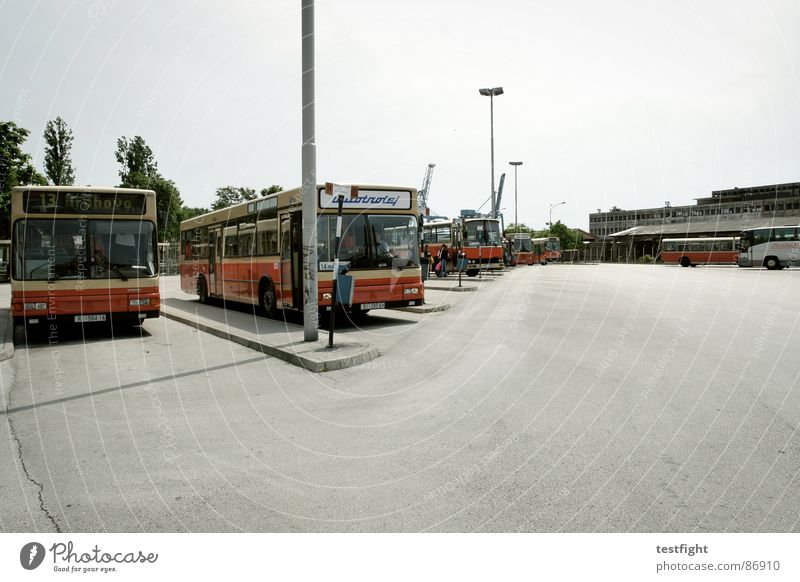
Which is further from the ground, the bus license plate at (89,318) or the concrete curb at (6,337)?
the bus license plate at (89,318)

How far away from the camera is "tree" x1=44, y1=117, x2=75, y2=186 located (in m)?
39.6

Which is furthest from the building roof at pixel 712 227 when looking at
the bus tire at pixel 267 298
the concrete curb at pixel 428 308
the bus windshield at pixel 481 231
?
the bus tire at pixel 267 298

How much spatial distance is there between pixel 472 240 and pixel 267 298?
→ 24.7m

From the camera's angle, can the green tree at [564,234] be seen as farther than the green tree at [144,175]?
Yes

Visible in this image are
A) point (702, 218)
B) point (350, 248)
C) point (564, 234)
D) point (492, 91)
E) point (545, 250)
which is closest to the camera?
point (350, 248)

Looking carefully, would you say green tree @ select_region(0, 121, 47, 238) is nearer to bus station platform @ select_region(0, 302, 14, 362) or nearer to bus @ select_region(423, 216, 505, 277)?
bus station platform @ select_region(0, 302, 14, 362)

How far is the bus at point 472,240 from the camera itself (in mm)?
38062

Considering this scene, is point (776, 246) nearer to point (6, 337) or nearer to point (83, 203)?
point (83, 203)

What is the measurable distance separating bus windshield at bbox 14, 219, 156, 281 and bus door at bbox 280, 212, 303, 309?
9.67 ft

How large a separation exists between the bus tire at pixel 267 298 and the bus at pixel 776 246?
4012 cm

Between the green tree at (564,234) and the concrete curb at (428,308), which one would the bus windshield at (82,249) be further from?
the green tree at (564,234)


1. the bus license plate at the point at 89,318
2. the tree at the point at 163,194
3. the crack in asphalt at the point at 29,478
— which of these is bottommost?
the crack in asphalt at the point at 29,478

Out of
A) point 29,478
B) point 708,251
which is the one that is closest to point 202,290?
point 29,478

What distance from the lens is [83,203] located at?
12.0 m
